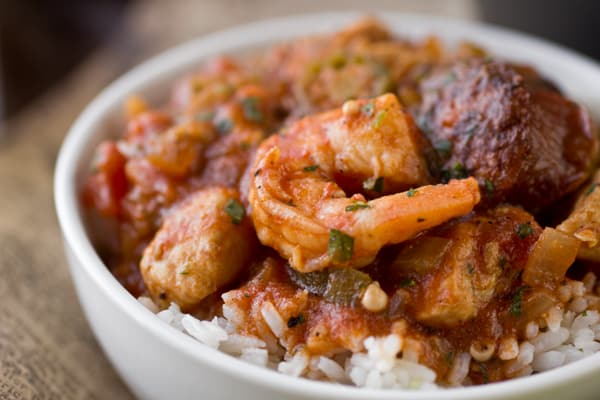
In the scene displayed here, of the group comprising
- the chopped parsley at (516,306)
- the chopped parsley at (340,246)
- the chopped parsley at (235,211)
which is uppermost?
the chopped parsley at (340,246)

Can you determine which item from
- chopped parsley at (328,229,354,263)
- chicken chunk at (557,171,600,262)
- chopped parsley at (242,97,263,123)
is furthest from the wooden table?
chicken chunk at (557,171,600,262)

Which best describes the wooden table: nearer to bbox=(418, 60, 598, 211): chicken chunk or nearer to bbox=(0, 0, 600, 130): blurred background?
bbox=(0, 0, 600, 130): blurred background

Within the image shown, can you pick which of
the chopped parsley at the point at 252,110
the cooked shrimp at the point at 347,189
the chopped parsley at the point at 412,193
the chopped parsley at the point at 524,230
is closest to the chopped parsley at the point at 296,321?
the cooked shrimp at the point at 347,189

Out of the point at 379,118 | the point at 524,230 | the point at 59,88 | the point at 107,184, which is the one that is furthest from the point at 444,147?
the point at 59,88

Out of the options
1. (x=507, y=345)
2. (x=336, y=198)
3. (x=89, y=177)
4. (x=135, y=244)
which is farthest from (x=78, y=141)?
(x=507, y=345)

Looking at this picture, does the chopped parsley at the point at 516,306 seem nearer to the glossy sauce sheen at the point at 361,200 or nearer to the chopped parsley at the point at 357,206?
the glossy sauce sheen at the point at 361,200

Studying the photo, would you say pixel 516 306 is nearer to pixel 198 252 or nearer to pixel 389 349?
pixel 389 349

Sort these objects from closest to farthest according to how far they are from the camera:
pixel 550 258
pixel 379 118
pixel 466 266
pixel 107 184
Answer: pixel 466 266, pixel 550 258, pixel 379 118, pixel 107 184
